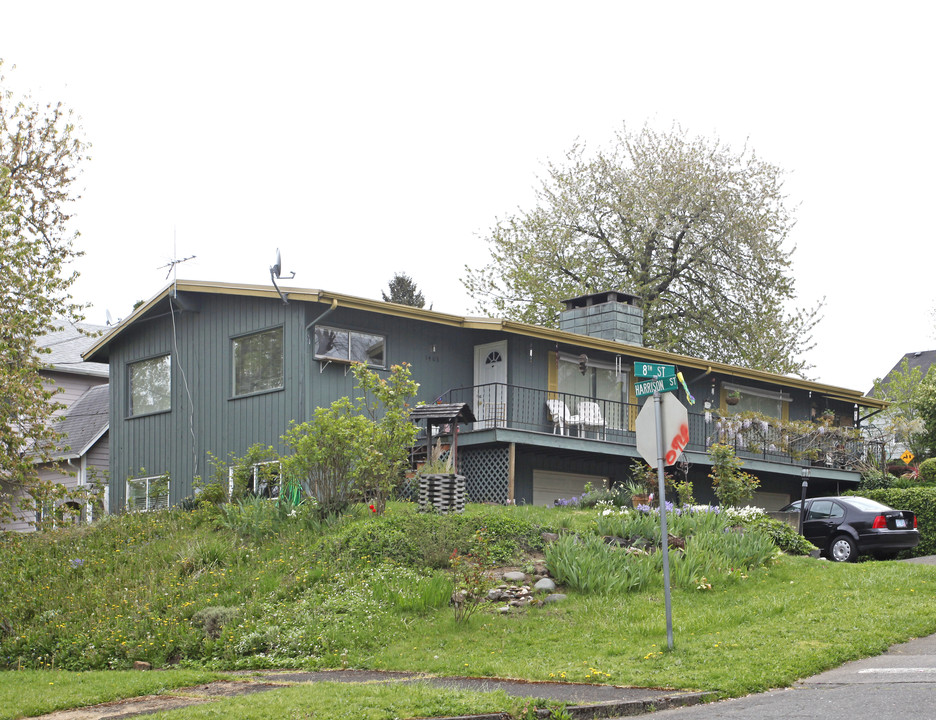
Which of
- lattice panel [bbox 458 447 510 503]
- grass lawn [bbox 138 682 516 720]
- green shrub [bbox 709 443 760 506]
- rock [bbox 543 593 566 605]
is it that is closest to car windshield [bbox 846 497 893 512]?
green shrub [bbox 709 443 760 506]

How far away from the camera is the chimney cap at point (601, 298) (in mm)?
26312

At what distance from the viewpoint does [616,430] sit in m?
24.5

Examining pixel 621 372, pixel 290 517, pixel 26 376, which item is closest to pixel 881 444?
pixel 621 372

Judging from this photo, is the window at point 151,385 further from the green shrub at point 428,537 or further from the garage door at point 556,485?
the green shrub at point 428,537

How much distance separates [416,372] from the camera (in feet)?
72.3

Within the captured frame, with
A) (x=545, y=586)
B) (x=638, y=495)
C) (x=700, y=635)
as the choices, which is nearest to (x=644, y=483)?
(x=638, y=495)

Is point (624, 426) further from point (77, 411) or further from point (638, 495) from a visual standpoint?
point (77, 411)

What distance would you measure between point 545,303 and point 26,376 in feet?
72.8

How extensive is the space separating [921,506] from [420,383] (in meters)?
11.4

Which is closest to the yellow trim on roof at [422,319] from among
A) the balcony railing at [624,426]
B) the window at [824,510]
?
the balcony railing at [624,426]

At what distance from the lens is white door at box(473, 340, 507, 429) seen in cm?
2206

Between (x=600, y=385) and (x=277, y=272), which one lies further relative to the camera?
(x=600, y=385)

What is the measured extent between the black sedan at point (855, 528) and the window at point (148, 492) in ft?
43.3

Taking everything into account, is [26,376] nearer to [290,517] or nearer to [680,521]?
[290,517]
